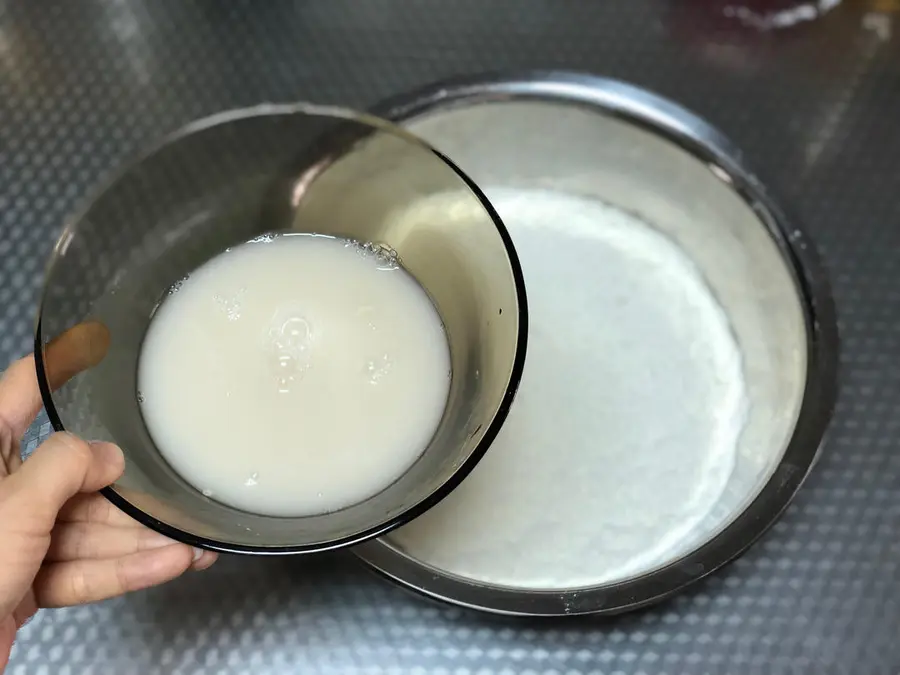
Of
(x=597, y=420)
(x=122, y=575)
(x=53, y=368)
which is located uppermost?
(x=53, y=368)

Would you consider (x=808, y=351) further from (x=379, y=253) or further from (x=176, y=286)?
(x=176, y=286)

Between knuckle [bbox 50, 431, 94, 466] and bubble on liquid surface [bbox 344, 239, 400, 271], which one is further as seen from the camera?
bubble on liquid surface [bbox 344, 239, 400, 271]

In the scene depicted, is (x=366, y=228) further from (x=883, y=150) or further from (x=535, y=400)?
(x=883, y=150)

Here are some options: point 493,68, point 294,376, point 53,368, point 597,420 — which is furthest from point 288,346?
point 493,68

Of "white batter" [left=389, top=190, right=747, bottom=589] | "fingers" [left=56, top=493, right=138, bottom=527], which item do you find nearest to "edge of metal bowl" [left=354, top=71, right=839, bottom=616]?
"white batter" [left=389, top=190, right=747, bottom=589]

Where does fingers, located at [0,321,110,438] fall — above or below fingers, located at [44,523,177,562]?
above

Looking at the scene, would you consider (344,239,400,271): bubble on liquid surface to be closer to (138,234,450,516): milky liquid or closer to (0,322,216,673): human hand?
(138,234,450,516): milky liquid
